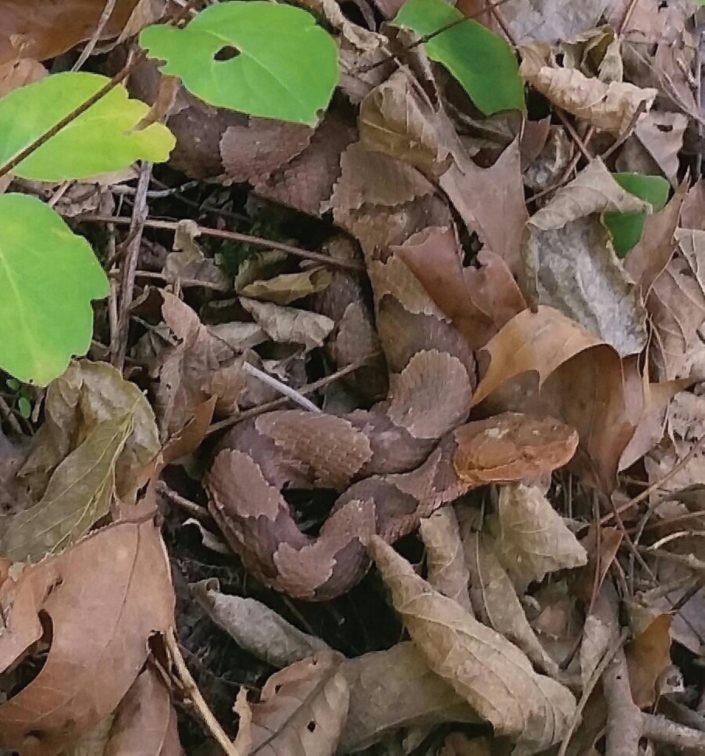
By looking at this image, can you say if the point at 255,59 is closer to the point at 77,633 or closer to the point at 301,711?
the point at 77,633

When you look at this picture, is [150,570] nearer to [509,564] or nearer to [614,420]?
[509,564]

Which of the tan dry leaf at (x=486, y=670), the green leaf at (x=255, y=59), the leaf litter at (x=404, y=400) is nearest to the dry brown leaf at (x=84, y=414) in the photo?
the leaf litter at (x=404, y=400)

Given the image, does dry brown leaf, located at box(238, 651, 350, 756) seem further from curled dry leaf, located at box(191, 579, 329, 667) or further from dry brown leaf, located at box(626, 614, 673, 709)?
dry brown leaf, located at box(626, 614, 673, 709)

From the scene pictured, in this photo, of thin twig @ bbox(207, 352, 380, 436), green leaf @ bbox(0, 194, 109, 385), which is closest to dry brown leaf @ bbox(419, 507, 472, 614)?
thin twig @ bbox(207, 352, 380, 436)

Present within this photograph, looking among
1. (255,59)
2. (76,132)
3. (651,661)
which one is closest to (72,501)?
(76,132)

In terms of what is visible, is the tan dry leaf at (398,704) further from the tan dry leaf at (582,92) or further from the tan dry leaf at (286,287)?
the tan dry leaf at (582,92)
